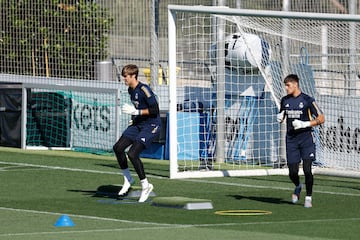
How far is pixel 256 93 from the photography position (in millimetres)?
23156

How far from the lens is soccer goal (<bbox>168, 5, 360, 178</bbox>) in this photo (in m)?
21.8

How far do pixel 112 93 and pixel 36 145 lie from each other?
8.09 ft

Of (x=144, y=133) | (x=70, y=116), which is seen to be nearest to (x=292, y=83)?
(x=144, y=133)

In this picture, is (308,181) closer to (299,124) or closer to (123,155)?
(299,124)

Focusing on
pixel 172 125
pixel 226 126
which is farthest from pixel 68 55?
pixel 172 125

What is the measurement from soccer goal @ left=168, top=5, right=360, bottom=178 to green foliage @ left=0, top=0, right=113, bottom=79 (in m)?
5.24

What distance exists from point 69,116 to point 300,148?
37.6ft

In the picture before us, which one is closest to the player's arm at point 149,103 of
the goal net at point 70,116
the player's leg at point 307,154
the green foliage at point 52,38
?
the player's leg at point 307,154

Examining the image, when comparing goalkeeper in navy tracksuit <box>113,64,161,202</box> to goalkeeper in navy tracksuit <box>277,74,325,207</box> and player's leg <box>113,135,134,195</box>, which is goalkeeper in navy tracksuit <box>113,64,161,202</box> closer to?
player's leg <box>113,135,134,195</box>

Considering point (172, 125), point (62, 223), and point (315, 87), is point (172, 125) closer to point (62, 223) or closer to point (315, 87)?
point (315, 87)

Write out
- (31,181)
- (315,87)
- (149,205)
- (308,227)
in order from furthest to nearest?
1. (315,87)
2. (31,181)
3. (149,205)
4. (308,227)

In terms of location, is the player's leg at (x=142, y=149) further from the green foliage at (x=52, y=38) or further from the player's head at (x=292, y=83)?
the green foliage at (x=52, y=38)

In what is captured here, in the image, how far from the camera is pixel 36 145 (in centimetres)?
2672

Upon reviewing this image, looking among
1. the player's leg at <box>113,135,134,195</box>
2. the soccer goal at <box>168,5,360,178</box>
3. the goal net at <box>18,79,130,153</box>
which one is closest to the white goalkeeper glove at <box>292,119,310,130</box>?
the player's leg at <box>113,135,134,195</box>
